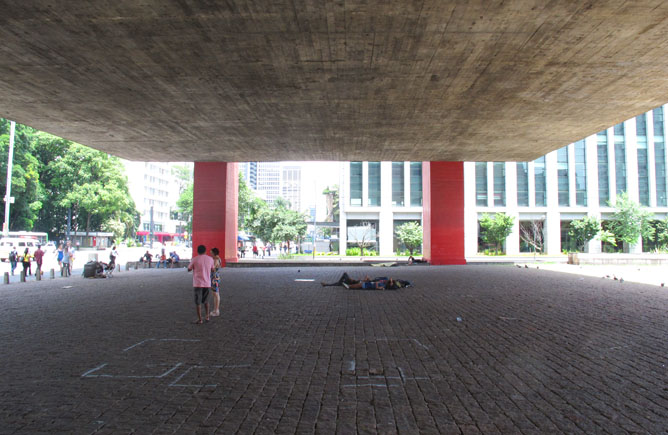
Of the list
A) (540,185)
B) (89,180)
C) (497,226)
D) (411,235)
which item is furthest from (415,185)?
(89,180)

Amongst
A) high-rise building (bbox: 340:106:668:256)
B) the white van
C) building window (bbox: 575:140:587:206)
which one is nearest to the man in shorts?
the white van

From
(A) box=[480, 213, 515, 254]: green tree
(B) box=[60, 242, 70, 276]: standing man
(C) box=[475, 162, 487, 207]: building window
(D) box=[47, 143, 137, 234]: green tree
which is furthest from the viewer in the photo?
(D) box=[47, 143, 137, 234]: green tree

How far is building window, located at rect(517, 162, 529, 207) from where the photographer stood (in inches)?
1944

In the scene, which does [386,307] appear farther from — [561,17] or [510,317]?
[561,17]

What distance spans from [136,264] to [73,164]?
3181cm

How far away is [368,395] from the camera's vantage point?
4668 millimetres

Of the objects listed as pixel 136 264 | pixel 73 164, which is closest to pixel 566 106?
pixel 136 264

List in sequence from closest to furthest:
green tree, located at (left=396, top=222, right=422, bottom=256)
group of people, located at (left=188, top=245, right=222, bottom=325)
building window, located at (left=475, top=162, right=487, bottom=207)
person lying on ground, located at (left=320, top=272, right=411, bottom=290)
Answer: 1. group of people, located at (left=188, top=245, right=222, bottom=325)
2. person lying on ground, located at (left=320, top=272, right=411, bottom=290)
3. green tree, located at (left=396, top=222, right=422, bottom=256)
4. building window, located at (left=475, top=162, right=487, bottom=207)

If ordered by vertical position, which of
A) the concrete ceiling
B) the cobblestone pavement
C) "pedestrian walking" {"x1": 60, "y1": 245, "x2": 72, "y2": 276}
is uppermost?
the concrete ceiling

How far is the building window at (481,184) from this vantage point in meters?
49.2

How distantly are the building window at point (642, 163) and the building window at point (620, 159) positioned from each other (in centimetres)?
173

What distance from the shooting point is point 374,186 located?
50188 millimetres

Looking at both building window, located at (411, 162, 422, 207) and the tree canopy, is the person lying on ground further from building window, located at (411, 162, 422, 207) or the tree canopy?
the tree canopy

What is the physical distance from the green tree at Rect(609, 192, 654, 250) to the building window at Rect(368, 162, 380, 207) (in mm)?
26188
